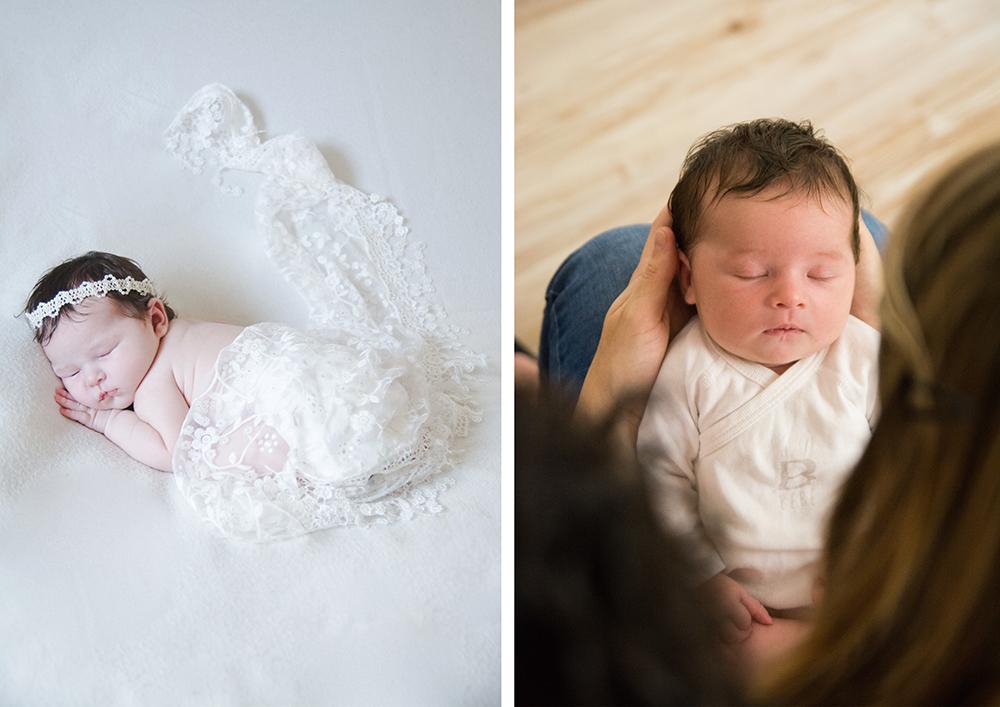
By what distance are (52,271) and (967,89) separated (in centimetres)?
103

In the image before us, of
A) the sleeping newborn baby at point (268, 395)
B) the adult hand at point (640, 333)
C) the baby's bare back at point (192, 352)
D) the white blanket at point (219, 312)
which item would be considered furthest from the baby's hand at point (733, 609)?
the baby's bare back at point (192, 352)

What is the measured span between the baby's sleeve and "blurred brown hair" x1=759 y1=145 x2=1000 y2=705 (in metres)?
0.10

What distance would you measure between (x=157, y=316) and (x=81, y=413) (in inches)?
5.9

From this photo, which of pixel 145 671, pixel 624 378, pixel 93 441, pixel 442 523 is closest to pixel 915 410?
pixel 624 378

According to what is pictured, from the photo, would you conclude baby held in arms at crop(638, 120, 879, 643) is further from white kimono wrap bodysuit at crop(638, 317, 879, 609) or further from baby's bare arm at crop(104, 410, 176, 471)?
baby's bare arm at crop(104, 410, 176, 471)

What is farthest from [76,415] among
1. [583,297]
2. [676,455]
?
[676,455]

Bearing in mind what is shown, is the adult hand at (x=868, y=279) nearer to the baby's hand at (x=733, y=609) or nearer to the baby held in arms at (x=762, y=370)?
the baby held in arms at (x=762, y=370)

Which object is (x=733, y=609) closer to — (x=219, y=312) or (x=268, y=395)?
(x=268, y=395)

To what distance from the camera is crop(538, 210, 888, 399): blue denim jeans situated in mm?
837

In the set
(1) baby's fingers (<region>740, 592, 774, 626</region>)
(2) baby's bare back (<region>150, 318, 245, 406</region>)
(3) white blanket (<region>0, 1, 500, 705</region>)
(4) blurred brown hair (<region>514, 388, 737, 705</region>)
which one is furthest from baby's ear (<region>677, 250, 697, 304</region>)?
(2) baby's bare back (<region>150, 318, 245, 406</region>)

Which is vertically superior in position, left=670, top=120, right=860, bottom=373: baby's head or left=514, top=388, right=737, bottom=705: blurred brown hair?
left=670, top=120, right=860, bottom=373: baby's head

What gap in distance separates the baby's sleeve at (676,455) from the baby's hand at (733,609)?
14mm

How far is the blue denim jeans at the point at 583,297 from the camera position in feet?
2.75

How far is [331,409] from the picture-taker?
3.55 ft
